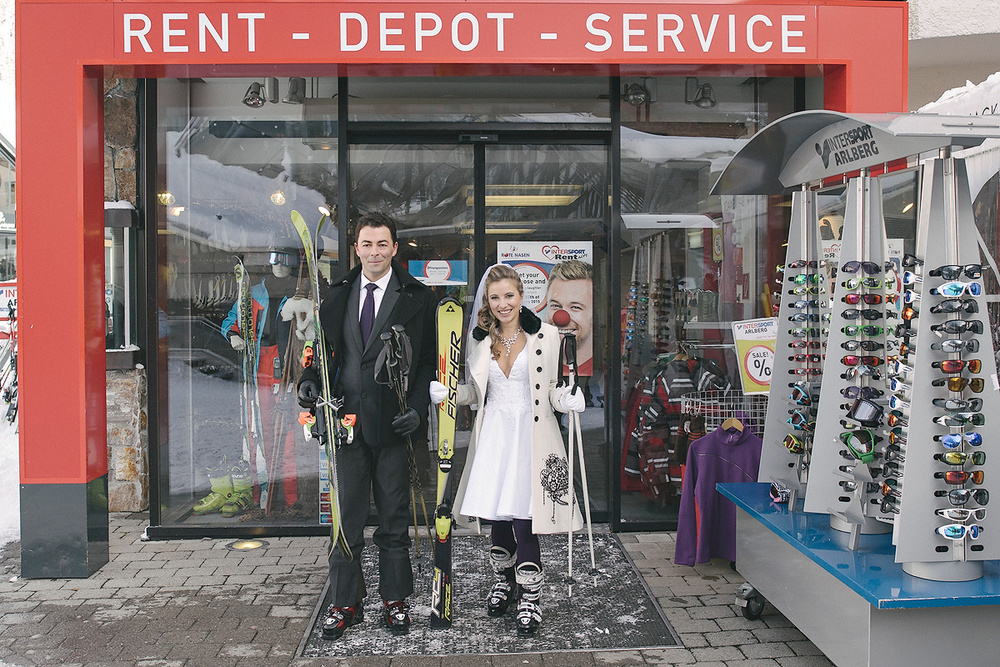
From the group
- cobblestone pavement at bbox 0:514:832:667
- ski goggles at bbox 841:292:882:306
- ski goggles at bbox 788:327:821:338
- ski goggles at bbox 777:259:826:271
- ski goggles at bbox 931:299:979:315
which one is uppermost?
ski goggles at bbox 777:259:826:271

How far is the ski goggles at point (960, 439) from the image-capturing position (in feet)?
9.09

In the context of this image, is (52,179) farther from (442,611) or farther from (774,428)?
(774,428)

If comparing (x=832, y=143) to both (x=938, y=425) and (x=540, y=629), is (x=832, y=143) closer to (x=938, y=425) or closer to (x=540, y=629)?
(x=938, y=425)

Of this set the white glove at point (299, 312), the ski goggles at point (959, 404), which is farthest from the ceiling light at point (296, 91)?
the ski goggles at point (959, 404)

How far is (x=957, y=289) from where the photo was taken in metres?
2.78

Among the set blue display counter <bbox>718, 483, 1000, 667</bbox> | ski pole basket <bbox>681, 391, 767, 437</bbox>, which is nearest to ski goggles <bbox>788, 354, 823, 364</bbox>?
blue display counter <bbox>718, 483, 1000, 667</bbox>

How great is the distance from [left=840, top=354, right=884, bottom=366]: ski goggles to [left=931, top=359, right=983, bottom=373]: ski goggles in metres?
0.39

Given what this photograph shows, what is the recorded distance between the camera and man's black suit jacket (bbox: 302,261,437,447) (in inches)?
145

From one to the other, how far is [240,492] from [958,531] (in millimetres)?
4345

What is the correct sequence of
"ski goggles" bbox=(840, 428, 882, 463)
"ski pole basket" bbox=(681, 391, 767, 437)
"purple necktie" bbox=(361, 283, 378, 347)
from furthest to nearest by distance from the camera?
1. "ski pole basket" bbox=(681, 391, 767, 437)
2. "purple necktie" bbox=(361, 283, 378, 347)
3. "ski goggles" bbox=(840, 428, 882, 463)

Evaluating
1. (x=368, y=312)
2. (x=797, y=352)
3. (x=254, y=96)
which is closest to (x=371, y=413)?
(x=368, y=312)

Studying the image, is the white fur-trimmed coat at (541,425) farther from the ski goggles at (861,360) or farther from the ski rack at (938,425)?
the ski rack at (938,425)

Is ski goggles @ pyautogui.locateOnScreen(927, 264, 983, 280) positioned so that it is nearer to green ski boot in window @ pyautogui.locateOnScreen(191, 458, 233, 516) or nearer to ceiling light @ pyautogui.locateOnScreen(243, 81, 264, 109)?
ceiling light @ pyautogui.locateOnScreen(243, 81, 264, 109)

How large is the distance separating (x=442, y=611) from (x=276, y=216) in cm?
300
